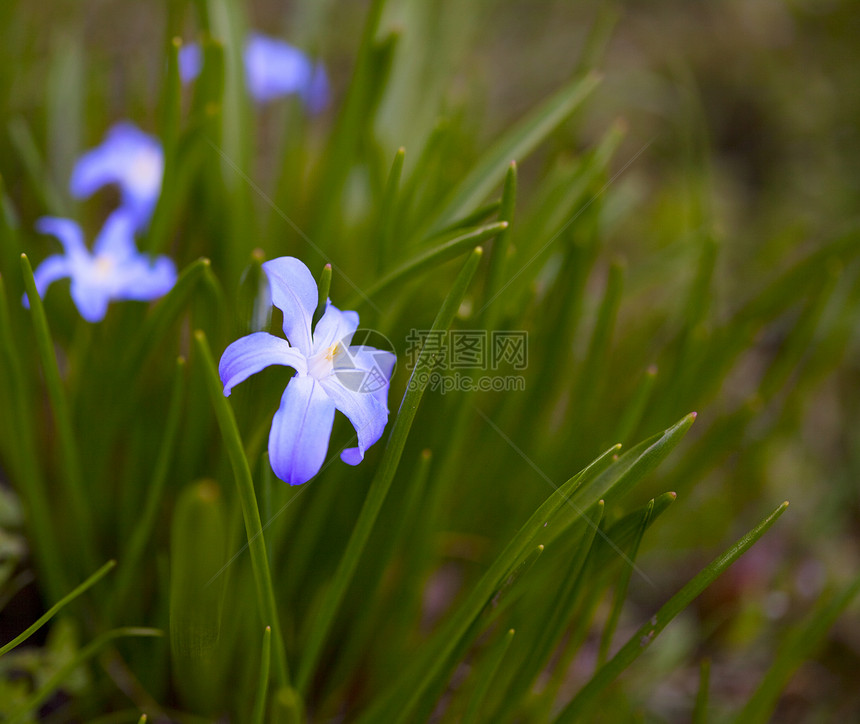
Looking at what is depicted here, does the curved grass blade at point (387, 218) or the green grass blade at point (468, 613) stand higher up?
the curved grass blade at point (387, 218)

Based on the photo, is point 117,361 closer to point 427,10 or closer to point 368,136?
point 368,136

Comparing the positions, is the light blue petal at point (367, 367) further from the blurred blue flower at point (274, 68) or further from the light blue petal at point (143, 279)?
the blurred blue flower at point (274, 68)

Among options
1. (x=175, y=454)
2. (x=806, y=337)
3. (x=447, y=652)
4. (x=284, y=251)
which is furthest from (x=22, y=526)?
(x=806, y=337)

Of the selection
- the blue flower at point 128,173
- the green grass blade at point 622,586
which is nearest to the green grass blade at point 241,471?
the green grass blade at point 622,586

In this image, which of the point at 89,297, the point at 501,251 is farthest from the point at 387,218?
the point at 89,297

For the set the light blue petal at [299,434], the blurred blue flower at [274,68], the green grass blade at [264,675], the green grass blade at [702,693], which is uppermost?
the blurred blue flower at [274,68]

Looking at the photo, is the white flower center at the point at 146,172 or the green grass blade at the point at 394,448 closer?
the green grass blade at the point at 394,448
